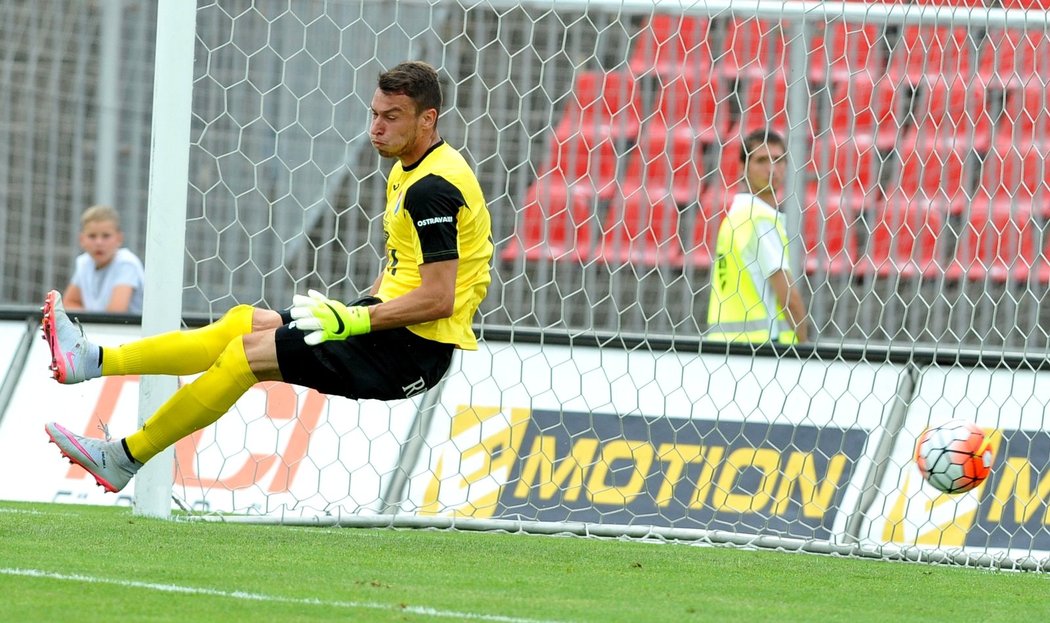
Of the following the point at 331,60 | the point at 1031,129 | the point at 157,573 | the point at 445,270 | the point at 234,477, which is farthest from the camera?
the point at 331,60

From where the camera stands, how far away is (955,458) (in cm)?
621

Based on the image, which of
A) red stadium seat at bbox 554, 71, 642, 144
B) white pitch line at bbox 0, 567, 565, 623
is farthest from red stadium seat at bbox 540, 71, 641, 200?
white pitch line at bbox 0, 567, 565, 623

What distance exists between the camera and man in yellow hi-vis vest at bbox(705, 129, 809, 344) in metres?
7.60

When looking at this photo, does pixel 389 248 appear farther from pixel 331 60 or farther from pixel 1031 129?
pixel 1031 129

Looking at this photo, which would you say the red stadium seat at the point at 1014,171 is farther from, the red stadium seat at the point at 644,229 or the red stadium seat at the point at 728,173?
the red stadium seat at the point at 644,229

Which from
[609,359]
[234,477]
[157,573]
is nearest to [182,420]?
[157,573]

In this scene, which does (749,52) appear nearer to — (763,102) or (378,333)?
(763,102)

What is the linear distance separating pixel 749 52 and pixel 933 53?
105 cm

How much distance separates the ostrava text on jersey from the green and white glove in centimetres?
33

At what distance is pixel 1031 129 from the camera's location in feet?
26.1

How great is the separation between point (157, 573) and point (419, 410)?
9.01 feet

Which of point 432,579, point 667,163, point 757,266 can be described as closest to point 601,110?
point 667,163

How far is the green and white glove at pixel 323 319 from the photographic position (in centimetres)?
529

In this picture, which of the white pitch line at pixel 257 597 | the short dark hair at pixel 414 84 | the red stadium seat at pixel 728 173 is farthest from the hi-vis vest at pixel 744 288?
the white pitch line at pixel 257 597
